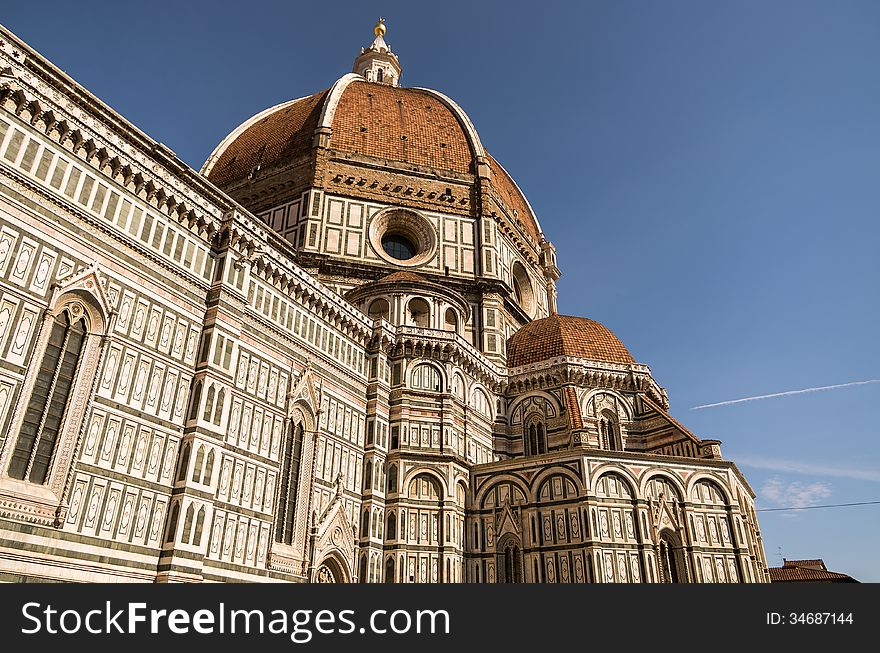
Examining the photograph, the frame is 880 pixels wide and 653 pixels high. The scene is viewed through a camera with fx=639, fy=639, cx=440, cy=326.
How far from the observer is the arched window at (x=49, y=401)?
15992 millimetres

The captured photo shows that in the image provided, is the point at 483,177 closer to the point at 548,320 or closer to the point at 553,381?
the point at 548,320

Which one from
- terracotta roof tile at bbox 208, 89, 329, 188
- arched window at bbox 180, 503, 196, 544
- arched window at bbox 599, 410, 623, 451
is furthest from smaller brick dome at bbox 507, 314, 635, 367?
arched window at bbox 180, 503, 196, 544

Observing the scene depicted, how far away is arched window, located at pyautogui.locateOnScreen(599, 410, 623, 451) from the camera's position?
32906mm

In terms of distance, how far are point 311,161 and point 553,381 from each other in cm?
2042

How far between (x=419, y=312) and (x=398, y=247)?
25.0 ft

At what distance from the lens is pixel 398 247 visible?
39938 millimetres

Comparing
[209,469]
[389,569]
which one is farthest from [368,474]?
[209,469]

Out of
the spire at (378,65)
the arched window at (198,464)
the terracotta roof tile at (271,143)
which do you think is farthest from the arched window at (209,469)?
the spire at (378,65)

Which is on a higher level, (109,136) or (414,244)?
(414,244)

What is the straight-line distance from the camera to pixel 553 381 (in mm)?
34031

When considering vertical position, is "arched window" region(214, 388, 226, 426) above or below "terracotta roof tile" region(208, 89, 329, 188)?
below

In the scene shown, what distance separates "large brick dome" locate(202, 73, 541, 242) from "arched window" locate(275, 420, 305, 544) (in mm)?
22221

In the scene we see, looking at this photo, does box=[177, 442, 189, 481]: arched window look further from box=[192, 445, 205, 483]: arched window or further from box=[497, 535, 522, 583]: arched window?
box=[497, 535, 522, 583]: arched window
